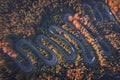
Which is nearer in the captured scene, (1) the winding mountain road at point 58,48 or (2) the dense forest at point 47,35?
(2) the dense forest at point 47,35

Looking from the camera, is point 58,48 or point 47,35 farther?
point 47,35

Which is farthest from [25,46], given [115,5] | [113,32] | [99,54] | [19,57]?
[115,5]

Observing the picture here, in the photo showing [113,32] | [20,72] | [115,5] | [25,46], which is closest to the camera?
[20,72]

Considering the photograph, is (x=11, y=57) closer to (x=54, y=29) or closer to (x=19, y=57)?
(x=19, y=57)

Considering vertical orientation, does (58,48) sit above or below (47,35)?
below

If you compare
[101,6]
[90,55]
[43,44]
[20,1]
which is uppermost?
[20,1]

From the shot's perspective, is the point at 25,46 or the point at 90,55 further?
the point at 90,55

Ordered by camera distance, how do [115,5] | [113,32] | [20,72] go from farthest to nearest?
[115,5] → [113,32] → [20,72]

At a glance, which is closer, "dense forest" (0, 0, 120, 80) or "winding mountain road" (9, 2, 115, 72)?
"dense forest" (0, 0, 120, 80)

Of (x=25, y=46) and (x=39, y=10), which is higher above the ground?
(x=39, y=10)
